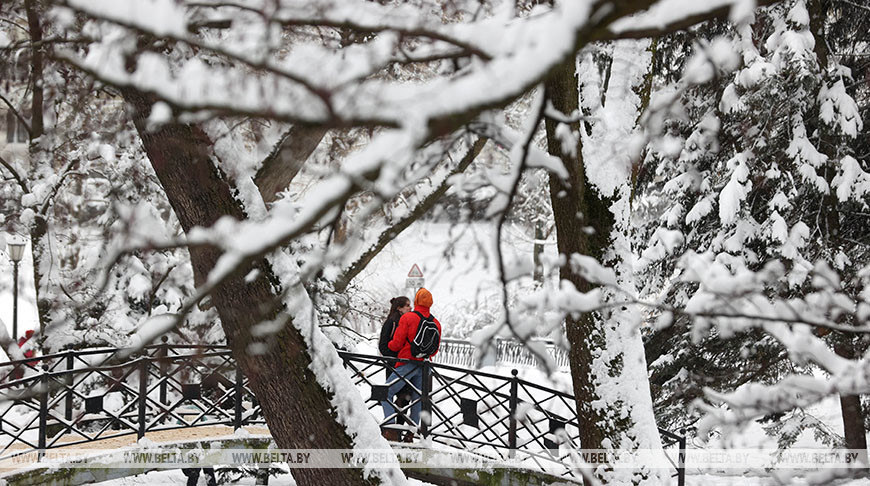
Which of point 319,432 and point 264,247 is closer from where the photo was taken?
point 264,247

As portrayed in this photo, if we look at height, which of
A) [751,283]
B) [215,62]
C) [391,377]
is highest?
[215,62]

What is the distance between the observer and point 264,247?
1779mm

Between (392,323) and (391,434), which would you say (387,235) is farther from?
(391,434)

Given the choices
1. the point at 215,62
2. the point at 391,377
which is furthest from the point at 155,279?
the point at 215,62

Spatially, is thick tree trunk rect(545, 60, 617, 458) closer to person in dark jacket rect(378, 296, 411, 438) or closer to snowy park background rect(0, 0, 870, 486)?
snowy park background rect(0, 0, 870, 486)

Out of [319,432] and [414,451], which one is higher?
[414,451]

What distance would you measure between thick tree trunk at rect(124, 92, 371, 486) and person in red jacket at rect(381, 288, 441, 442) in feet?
12.9

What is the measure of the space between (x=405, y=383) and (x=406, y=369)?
0.59 feet

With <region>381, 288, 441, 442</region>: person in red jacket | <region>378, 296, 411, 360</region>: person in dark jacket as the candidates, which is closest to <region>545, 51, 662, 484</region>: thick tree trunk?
<region>381, 288, 441, 442</region>: person in red jacket

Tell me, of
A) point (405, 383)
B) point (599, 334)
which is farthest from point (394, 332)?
point (599, 334)

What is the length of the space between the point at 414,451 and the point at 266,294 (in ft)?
15.9

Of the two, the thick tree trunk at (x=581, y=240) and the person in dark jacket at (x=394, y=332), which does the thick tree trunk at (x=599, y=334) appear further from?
the person in dark jacket at (x=394, y=332)

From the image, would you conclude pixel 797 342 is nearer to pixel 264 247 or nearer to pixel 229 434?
pixel 264 247

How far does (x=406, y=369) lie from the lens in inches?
333
